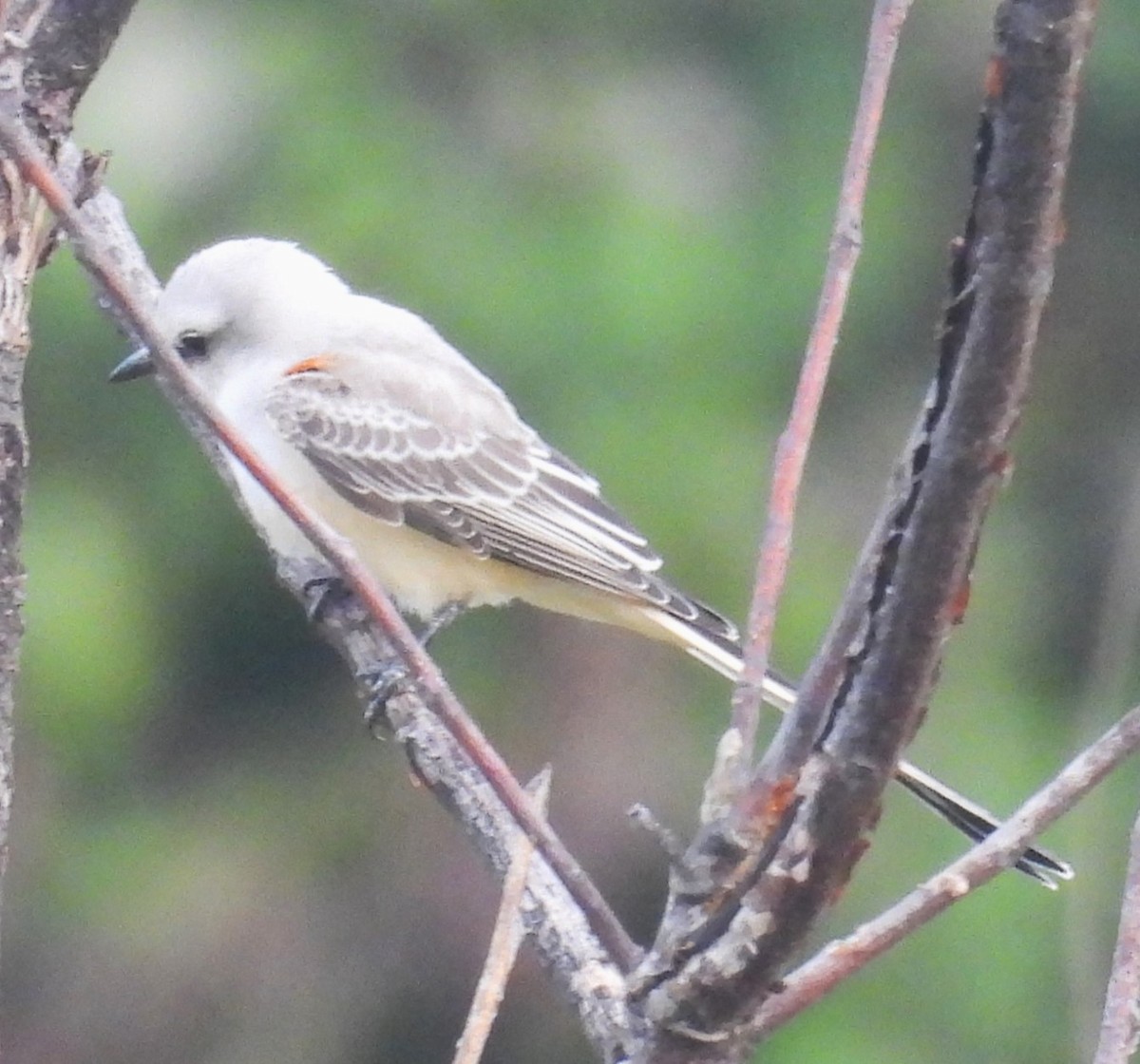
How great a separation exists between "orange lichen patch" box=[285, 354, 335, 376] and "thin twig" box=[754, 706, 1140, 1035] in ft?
7.64

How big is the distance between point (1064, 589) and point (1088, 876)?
851mm

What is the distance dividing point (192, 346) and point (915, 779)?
165 centimetres

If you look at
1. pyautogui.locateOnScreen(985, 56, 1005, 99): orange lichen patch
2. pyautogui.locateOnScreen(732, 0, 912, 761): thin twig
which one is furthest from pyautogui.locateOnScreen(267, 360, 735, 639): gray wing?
pyautogui.locateOnScreen(985, 56, 1005, 99): orange lichen patch

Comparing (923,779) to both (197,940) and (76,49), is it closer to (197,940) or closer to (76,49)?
(76,49)

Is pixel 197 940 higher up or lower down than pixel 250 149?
lower down

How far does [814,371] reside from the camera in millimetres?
1264

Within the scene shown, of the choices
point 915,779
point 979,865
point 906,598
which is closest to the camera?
→ point 906,598

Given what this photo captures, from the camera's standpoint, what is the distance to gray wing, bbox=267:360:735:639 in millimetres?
3285

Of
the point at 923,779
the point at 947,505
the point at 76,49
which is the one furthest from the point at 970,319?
the point at 923,779

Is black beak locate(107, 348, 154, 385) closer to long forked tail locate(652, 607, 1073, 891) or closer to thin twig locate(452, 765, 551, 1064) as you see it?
long forked tail locate(652, 607, 1073, 891)

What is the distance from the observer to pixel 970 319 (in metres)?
1.02

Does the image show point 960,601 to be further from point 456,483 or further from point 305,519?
point 456,483

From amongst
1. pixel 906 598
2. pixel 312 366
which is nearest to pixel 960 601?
pixel 906 598

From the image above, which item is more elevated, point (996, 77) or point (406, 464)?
point (996, 77)
